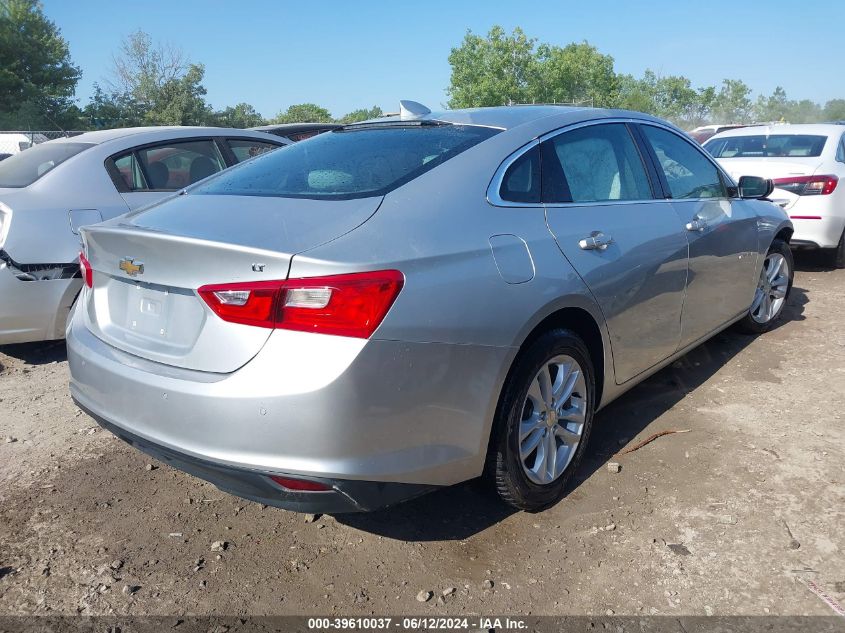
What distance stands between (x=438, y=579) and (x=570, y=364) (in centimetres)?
102

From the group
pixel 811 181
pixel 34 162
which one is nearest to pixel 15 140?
pixel 34 162

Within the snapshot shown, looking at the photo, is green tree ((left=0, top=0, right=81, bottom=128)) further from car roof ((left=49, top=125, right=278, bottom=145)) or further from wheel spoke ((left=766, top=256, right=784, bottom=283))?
wheel spoke ((left=766, top=256, right=784, bottom=283))

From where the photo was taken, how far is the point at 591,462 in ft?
10.7

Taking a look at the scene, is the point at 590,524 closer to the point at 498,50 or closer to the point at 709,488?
the point at 709,488

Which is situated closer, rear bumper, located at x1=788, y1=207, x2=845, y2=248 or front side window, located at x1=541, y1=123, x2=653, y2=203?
front side window, located at x1=541, y1=123, x2=653, y2=203

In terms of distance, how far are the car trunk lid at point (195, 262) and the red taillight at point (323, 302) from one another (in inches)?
1.6

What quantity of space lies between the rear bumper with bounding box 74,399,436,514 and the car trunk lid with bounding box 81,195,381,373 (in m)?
0.32

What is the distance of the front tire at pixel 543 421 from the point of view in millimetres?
2523

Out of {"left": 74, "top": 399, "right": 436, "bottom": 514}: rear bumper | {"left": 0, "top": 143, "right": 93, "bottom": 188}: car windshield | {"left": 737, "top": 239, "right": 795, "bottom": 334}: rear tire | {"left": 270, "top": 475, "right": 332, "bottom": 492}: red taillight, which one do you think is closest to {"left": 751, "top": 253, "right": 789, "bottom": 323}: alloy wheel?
{"left": 737, "top": 239, "right": 795, "bottom": 334}: rear tire

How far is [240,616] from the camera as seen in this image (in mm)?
2283

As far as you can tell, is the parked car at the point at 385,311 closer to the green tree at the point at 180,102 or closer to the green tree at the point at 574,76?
the green tree at the point at 180,102

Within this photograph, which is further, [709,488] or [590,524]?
[709,488]

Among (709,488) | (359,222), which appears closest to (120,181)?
(359,222)

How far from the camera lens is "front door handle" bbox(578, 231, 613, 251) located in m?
2.83
